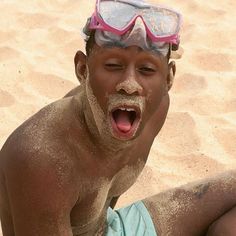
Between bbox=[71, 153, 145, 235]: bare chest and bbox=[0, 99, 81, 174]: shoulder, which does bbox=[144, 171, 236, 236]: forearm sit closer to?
bbox=[71, 153, 145, 235]: bare chest

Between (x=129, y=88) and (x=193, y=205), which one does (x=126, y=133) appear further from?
(x=193, y=205)

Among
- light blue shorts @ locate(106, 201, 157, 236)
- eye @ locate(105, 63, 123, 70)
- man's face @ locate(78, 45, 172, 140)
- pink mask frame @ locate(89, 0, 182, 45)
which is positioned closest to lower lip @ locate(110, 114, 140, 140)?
man's face @ locate(78, 45, 172, 140)

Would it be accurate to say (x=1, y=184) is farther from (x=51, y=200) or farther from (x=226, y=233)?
(x=226, y=233)

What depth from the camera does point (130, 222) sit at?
7.38 ft

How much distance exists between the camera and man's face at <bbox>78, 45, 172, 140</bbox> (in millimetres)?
1701

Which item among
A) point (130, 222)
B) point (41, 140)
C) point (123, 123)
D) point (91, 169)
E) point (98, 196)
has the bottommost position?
point (130, 222)

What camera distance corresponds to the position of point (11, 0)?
4.57m

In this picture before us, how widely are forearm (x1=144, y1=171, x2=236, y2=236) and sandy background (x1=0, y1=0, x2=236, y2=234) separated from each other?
0.51 m

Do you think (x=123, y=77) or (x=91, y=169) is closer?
(x=123, y=77)

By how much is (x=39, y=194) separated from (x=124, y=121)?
323 millimetres

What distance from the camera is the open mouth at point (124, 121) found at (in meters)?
1.70

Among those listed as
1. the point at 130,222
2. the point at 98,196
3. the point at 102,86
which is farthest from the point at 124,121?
the point at 130,222

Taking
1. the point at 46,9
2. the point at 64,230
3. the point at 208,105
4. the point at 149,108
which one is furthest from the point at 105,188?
the point at 46,9

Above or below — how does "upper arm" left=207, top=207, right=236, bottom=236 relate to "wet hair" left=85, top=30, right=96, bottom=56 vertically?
below
